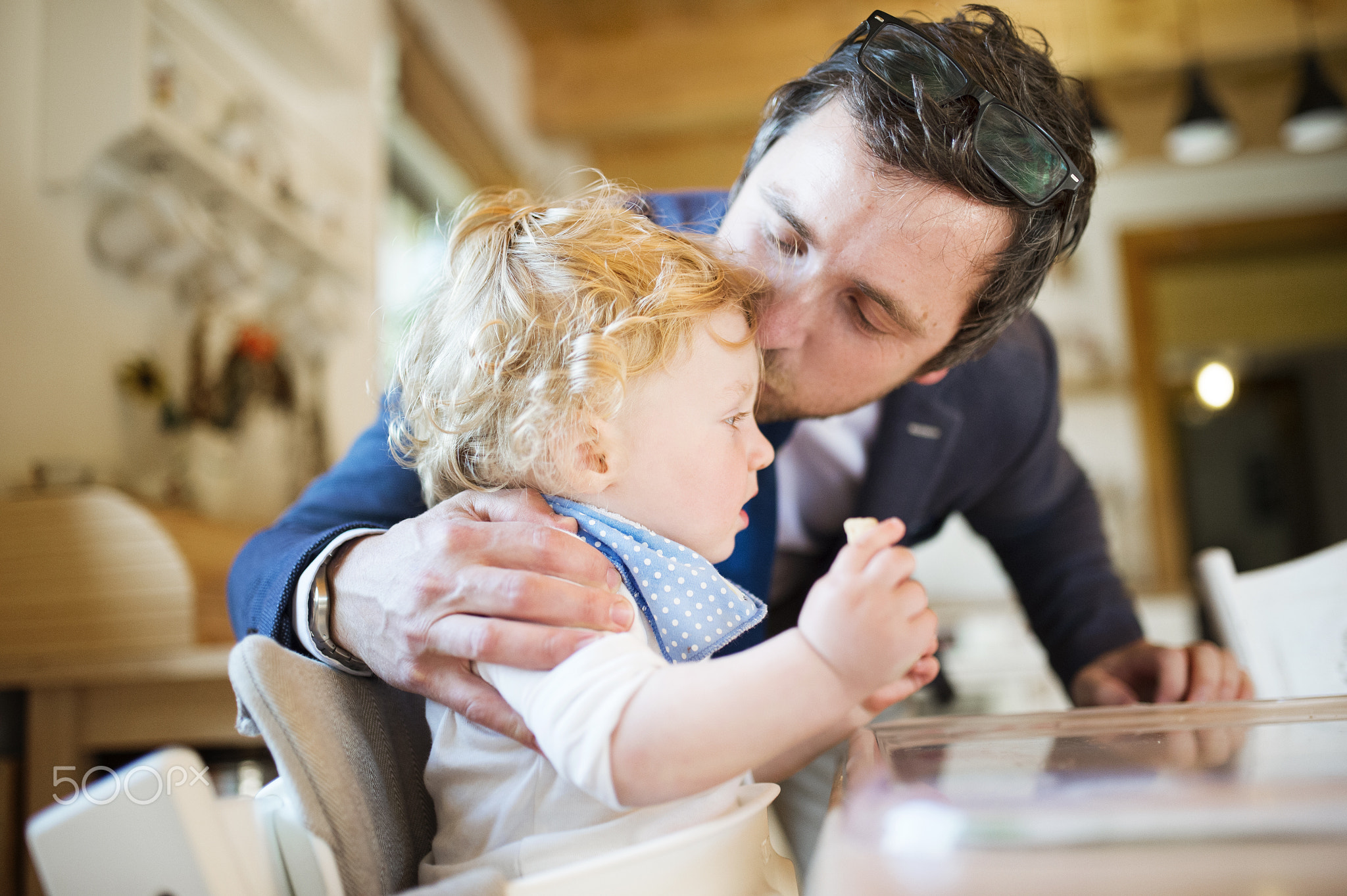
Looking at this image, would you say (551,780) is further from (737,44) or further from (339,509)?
(737,44)

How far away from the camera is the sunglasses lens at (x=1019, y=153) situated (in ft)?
2.89

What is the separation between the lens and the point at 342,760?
2.11 ft

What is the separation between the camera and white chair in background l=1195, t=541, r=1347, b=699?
45.5 inches

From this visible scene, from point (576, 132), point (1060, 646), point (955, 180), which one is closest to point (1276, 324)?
point (576, 132)

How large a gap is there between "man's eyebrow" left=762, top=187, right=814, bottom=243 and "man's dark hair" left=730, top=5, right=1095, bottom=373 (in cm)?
9

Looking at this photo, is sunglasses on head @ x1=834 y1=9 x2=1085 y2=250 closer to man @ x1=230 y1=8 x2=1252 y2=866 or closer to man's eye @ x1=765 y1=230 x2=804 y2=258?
man @ x1=230 y1=8 x2=1252 y2=866

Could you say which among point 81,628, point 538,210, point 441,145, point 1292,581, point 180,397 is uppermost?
point 441,145

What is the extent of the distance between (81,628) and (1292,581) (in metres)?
1.62

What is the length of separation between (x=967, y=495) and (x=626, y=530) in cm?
77

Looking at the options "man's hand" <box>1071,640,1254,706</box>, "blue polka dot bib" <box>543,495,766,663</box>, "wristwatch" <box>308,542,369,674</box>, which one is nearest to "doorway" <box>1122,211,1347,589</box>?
"man's hand" <box>1071,640,1254,706</box>

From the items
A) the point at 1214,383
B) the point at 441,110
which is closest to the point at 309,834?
the point at 441,110

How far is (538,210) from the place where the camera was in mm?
883

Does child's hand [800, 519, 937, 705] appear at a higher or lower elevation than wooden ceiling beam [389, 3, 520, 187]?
lower

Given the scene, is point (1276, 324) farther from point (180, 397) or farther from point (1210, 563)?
point (180, 397)
